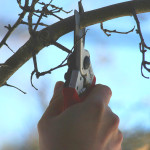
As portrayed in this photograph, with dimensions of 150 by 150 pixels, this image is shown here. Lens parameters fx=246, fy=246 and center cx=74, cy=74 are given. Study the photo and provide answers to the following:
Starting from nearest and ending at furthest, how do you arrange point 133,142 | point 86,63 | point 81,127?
1. point 81,127
2. point 86,63
3. point 133,142

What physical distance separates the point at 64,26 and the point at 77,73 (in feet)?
0.36

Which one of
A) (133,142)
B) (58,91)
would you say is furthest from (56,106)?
(133,142)

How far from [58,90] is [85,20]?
193mm

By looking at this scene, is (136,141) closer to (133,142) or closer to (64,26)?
(133,142)

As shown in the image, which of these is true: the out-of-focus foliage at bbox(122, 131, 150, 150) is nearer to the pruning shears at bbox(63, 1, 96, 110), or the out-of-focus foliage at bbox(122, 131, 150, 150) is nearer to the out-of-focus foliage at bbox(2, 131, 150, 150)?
the out-of-focus foliage at bbox(2, 131, 150, 150)

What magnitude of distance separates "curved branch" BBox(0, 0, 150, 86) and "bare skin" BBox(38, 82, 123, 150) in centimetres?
14

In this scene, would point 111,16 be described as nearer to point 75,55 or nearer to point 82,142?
point 75,55

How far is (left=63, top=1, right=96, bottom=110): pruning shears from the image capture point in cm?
53

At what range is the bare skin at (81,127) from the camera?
464 millimetres

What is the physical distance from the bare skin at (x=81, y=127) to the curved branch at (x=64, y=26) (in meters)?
0.14

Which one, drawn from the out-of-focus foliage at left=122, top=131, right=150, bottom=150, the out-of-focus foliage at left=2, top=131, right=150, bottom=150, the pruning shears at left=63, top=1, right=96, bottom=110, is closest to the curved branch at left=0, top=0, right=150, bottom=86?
the pruning shears at left=63, top=1, right=96, bottom=110

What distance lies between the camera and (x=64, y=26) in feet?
1.81

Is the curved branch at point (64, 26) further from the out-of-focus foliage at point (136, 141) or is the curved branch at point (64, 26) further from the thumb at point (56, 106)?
the out-of-focus foliage at point (136, 141)

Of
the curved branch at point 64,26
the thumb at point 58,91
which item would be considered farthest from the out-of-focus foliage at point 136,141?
the curved branch at point 64,26
